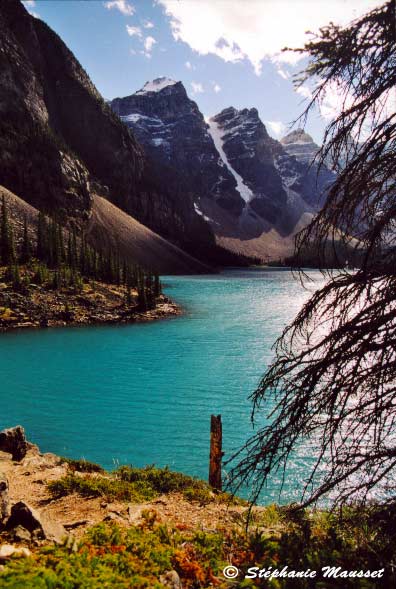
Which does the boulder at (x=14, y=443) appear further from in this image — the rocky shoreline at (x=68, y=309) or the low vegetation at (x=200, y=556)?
the rocky shoreline at (x=68, y=309)

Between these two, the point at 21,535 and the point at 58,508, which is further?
the point at 58,508

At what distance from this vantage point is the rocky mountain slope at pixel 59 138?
11994cm

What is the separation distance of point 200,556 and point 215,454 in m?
5.35

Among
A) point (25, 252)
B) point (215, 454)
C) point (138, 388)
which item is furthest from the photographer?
point (25, 252)

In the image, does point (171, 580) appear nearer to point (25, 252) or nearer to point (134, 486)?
point (134, 486)

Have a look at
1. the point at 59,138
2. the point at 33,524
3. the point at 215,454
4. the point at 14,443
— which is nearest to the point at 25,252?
the point at 14,443

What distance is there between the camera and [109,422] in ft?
59.4

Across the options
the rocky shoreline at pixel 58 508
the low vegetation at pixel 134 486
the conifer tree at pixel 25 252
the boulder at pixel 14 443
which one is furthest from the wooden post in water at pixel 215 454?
the conifer tree at pixel 25 252

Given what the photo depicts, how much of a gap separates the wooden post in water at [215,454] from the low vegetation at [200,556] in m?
3.98

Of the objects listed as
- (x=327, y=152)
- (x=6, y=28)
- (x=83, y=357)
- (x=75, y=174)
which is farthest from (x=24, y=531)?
(x=6, y=28)

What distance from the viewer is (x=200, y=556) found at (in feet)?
18.6

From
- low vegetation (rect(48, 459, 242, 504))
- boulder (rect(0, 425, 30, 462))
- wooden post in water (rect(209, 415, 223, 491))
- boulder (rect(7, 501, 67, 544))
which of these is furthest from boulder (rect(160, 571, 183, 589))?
boulder (rect(0, 425, 30, 462))

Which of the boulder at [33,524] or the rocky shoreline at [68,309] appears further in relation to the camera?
the rocky shoreline at [68,309]

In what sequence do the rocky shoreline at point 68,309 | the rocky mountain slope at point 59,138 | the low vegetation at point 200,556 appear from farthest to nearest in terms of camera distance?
1. the rocky mountain slope at point 59,138
2. the rocky shoreline at point 68,309
3. the low vegetation at point 200,556
